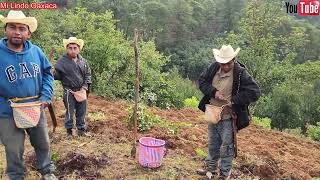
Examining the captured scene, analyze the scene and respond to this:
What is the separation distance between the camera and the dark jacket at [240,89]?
4711mm

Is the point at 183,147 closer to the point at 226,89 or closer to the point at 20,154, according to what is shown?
the point at 226,89

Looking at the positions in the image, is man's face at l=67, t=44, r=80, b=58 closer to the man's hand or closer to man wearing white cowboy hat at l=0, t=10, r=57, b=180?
man wearing white cowboy hat at l=0, t=10, r=57, b=180

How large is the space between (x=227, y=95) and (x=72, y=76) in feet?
8.53

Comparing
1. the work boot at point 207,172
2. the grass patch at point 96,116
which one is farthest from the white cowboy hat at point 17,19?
the grass patch at point 96,116

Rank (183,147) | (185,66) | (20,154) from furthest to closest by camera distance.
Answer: (185,66)
(183,147)
(20,154)

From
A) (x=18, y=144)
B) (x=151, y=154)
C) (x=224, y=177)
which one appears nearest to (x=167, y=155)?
(x=151, y=154)

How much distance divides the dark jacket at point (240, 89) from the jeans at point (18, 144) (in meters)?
2.08

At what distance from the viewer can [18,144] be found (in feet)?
13.6

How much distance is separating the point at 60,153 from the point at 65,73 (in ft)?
4.22

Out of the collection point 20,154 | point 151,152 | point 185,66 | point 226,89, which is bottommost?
point 185,66

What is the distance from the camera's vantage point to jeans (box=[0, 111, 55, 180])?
162 inches

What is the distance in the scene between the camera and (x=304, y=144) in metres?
8.88

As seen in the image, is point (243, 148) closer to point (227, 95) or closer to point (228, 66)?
point (227, 95)

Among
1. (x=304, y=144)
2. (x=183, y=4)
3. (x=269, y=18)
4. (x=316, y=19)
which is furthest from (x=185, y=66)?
(x=304, y=144)
